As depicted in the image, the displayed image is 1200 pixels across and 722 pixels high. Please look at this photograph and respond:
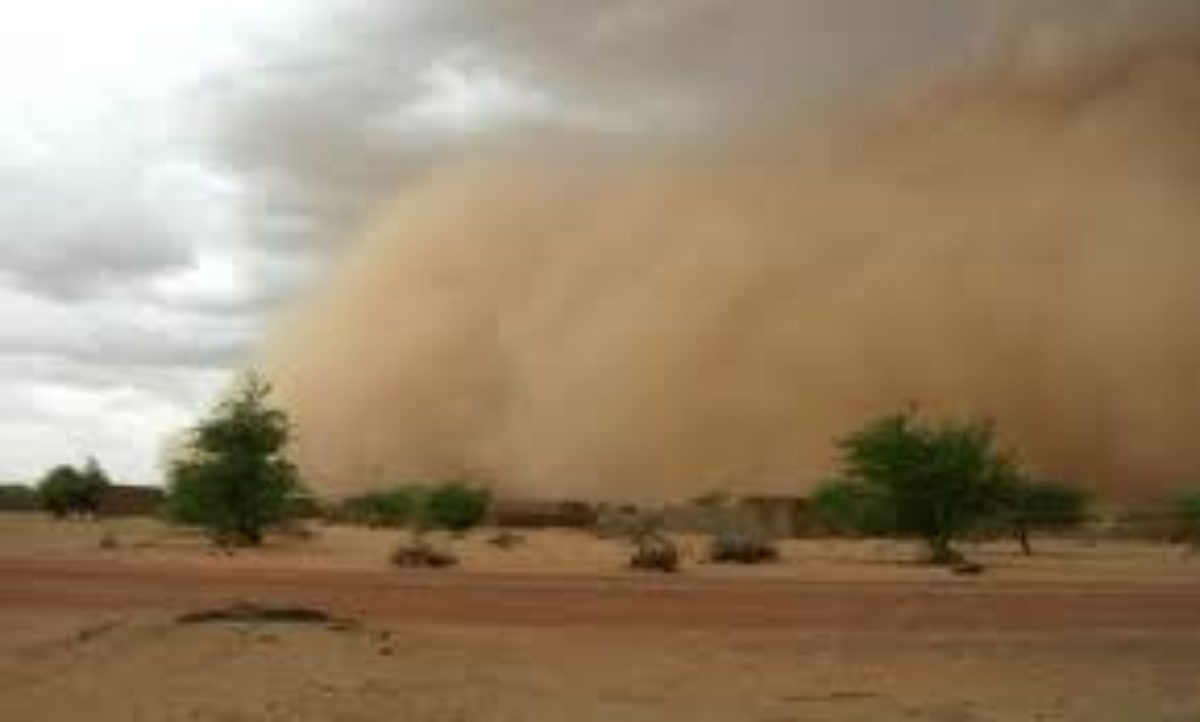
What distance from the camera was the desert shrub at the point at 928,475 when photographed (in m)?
48.4

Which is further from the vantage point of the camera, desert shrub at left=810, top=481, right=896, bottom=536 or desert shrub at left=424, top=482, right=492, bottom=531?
desert shrub at left=424, top=482, right=492, bottom=531

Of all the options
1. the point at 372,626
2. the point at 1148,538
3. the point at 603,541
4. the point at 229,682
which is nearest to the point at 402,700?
the point at 229,682

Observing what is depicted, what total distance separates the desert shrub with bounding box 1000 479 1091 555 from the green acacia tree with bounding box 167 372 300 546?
21.7 metres

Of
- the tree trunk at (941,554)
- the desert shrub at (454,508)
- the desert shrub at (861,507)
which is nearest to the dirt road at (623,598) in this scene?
the tree trunk at (941,554)

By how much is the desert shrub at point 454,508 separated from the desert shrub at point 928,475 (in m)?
32.6

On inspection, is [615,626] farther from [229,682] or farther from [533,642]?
[229,682]

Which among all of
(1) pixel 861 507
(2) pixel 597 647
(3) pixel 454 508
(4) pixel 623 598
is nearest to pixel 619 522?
(3) pixel 454 508

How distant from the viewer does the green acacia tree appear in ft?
181

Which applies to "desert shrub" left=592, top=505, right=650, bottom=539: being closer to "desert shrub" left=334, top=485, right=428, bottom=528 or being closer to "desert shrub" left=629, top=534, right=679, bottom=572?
"desert shrub" left=334, top=485, right=428, bottom=528

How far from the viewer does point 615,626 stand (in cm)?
2289

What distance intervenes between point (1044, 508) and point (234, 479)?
Result: 29.0 m

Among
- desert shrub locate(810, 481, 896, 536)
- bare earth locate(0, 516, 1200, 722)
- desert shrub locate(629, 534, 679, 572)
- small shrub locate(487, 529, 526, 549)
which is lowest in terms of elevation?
bare earth locate(0, 516, 1200, 722)

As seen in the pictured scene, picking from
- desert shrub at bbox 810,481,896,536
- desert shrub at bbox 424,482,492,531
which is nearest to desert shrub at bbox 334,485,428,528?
desert shrub at bbox 424,482,492,531

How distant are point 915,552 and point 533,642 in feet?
115
